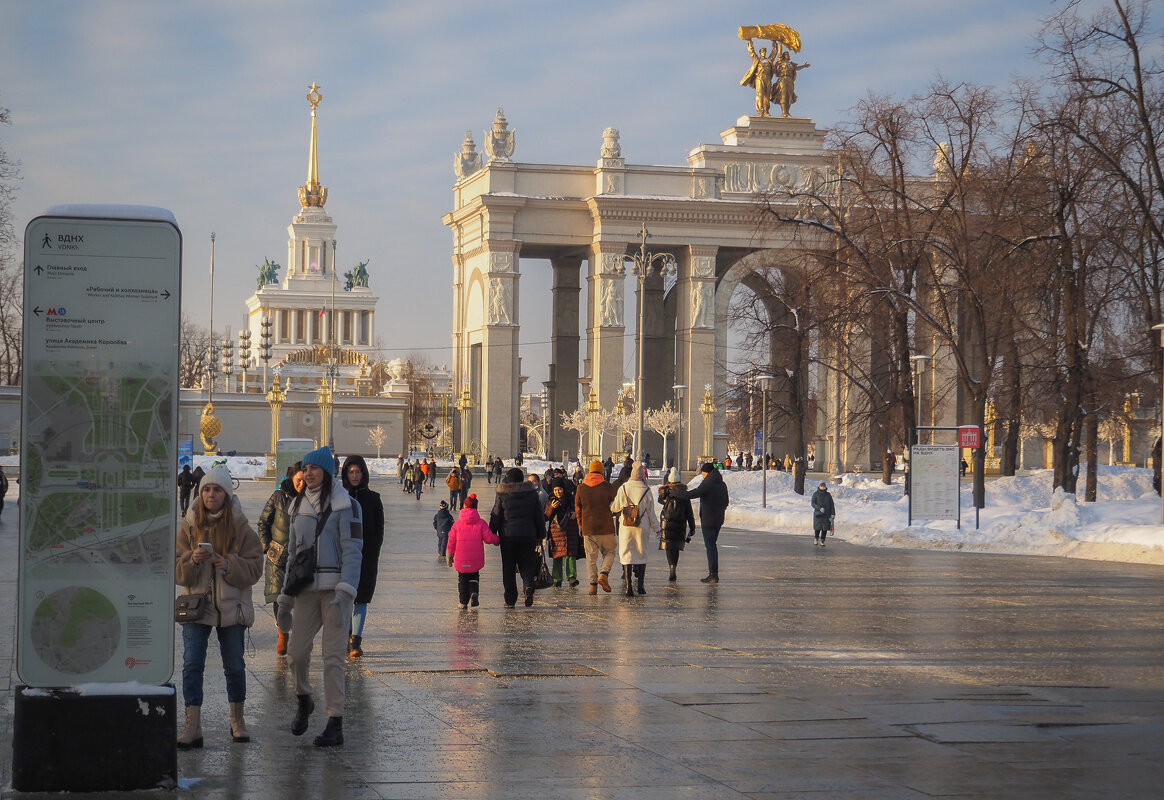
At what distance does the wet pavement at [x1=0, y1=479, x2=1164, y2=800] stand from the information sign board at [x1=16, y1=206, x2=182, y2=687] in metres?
0.82

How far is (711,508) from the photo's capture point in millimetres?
21641

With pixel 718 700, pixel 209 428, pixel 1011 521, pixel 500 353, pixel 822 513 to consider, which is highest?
pixel 500 353

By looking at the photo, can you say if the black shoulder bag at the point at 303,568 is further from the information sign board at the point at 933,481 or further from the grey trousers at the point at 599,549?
the information sign board at the point at 933,481

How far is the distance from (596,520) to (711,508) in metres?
2.57

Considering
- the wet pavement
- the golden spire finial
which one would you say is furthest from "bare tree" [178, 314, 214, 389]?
the wet pavement

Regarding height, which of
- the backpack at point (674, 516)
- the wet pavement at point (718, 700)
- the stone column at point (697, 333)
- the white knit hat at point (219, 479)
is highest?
the stone column at point (697, 333)

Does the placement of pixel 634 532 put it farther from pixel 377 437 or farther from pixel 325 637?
pixel 377 437

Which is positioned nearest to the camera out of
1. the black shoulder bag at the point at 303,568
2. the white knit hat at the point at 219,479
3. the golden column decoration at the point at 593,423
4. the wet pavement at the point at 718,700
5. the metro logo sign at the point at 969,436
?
the wet pavement at the point at 718,700

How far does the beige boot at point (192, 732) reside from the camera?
908 centimetres

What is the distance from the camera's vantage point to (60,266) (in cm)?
791

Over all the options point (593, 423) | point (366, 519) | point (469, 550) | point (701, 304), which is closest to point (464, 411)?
point (593, 423)

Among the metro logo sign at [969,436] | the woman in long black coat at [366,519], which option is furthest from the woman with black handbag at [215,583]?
the metro logo sign at [969,436]

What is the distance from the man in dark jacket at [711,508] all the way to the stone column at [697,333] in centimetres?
5753

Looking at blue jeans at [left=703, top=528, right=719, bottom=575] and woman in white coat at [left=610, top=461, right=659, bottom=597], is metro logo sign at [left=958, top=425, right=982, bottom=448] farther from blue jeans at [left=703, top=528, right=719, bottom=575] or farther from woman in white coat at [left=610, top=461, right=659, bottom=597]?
woman in white coat at [left=610, top=461, right=659, bottom=597]
